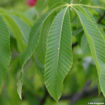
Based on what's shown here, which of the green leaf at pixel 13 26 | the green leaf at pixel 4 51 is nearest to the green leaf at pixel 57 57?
the green leaf at pixel 4 51

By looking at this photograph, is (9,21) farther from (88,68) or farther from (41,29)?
(88,68)

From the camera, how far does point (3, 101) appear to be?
76.9 inches

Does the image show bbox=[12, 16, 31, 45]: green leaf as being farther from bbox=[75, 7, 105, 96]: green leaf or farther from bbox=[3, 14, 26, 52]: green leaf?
bbox=[75, 7, 105, 96]: green leaf

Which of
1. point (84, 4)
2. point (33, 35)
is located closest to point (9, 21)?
point (33, 35)

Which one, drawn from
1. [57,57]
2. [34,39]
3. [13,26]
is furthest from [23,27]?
[57,57]

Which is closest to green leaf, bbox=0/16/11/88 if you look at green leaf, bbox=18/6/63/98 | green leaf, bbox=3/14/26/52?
green leaf, bbox=18/6/63/98

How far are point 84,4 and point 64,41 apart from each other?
0.93 feet

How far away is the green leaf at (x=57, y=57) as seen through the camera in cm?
89

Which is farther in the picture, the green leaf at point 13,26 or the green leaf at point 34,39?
the green leaf at point 13,26

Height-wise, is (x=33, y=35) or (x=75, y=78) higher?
(x=33, y=35)

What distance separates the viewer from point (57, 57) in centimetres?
91

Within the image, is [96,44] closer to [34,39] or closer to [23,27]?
[34,39]

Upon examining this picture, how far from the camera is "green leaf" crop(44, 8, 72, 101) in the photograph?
887 millimetres

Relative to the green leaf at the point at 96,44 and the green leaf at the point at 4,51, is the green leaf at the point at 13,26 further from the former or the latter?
the green leaf at the point at 96,44
